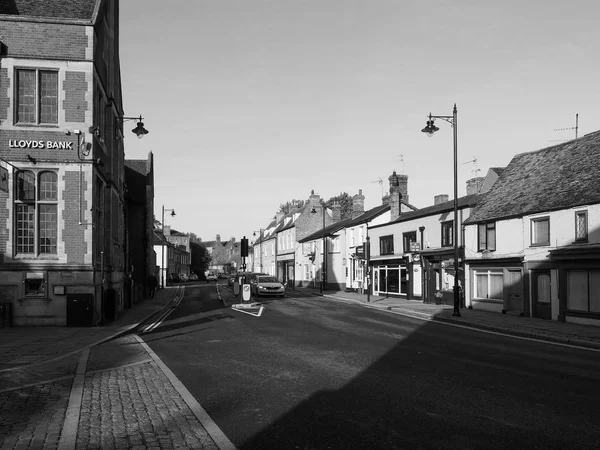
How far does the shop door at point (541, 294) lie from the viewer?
2316 cm

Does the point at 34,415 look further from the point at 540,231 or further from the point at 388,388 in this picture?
the point at 540,231

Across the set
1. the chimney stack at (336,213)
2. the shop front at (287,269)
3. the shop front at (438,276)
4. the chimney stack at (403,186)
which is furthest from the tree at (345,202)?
the shop front at (438,276)

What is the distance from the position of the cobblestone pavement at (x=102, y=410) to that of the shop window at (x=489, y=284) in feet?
64.3

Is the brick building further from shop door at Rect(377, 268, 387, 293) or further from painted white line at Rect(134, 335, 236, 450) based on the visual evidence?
shop door at Rect(377, 268, 387, 293)

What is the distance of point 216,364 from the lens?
38.2 feet

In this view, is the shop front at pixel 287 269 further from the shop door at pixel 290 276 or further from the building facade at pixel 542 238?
the building facade at pixel 542 238

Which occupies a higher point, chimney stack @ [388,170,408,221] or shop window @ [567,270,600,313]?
chimney stack @ [388,170,408,221]

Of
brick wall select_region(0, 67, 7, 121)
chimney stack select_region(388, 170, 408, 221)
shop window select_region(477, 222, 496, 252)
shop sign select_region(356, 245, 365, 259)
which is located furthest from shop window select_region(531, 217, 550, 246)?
brick wall select_region(0, 67, 7, 121)

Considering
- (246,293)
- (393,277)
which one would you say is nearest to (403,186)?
(393,277)

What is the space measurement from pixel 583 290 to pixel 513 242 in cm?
467

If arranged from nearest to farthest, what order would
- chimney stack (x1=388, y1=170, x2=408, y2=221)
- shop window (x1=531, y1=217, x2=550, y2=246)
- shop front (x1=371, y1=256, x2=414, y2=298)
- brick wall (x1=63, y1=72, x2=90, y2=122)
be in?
brick wall (x1=63, y1=72, x2=90, y2=122), shop window (x1=531, y1=217, x2=550, y2=246), shop front (x1=371, y1=256, x2=414, y2=298), chimney stack (x1=388, y1=170, x2=408, y2=221)

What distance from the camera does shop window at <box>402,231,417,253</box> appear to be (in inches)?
1428

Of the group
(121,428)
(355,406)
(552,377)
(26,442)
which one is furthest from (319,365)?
(26,442)

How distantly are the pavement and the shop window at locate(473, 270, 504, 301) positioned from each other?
32.8 feet
